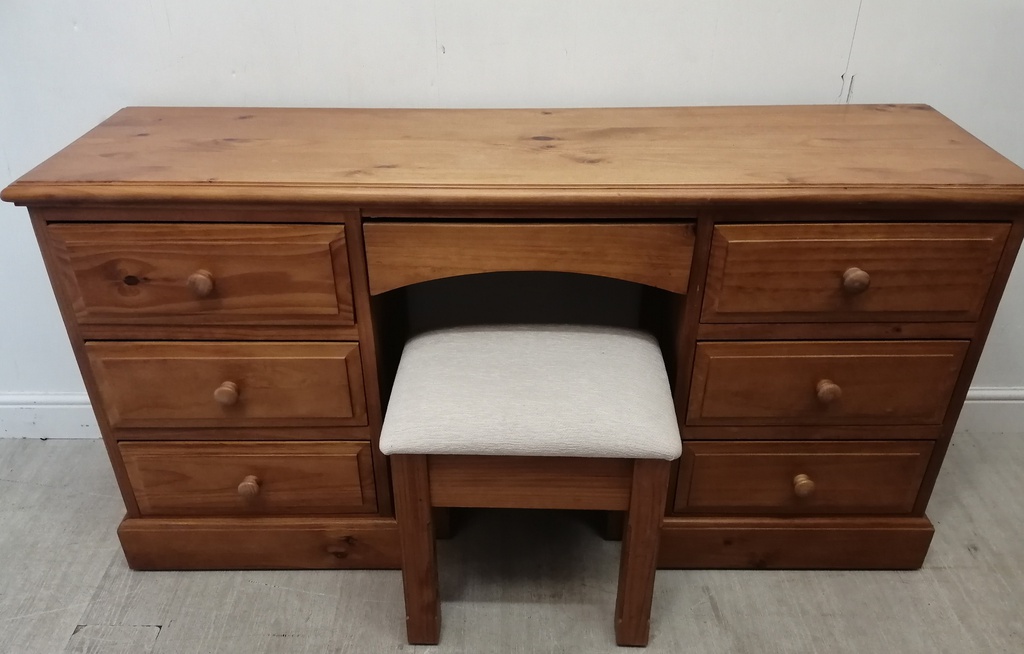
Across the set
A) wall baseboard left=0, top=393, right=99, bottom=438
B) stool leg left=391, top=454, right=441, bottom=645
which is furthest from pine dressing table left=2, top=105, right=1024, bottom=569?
wall baseboard left=0, top=393, right=99, bottom=438

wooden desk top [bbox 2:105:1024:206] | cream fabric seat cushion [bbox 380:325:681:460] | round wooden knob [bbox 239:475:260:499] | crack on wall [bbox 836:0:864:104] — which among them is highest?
crack on wall [bbox 836:0:864:104]

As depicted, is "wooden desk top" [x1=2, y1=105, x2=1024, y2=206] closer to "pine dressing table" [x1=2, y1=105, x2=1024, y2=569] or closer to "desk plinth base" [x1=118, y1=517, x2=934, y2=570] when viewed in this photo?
"pine dressing table" [x1=2, y1=105, x2=1024, y2=569]

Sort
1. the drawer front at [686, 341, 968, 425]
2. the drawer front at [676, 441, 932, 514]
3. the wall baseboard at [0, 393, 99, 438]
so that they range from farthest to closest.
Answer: the wall baseboard at [0, 393, 99, 438] < the drawer front at [676, 441, 932, 514] < the drawer front at [686, 341, 968, 425]

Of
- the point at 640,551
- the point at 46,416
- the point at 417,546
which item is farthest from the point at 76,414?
the point at 640,551

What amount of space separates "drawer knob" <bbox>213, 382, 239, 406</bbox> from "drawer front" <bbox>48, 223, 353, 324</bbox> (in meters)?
0.10

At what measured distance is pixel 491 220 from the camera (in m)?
1.02

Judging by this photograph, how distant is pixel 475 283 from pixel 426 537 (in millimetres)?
545

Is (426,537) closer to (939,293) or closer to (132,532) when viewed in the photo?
(132,532)

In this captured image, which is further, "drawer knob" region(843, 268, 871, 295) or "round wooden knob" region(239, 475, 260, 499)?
"round wooden knob" region(239, 475, 260, 499)

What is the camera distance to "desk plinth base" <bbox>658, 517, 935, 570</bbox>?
1313mm

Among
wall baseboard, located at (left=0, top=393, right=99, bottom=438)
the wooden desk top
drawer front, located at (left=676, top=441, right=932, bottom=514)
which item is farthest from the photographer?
wall baseboard, located at (left=0, top=393, right=99, bottom=438)

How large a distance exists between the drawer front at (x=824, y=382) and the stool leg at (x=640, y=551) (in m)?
0.18

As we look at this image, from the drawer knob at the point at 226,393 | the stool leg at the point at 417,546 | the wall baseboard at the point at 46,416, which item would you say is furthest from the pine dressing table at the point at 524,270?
the wall baseboard at the point at 46,416

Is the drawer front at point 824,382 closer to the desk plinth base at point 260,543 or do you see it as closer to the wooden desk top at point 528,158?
the wooden desk top at point 528,158
